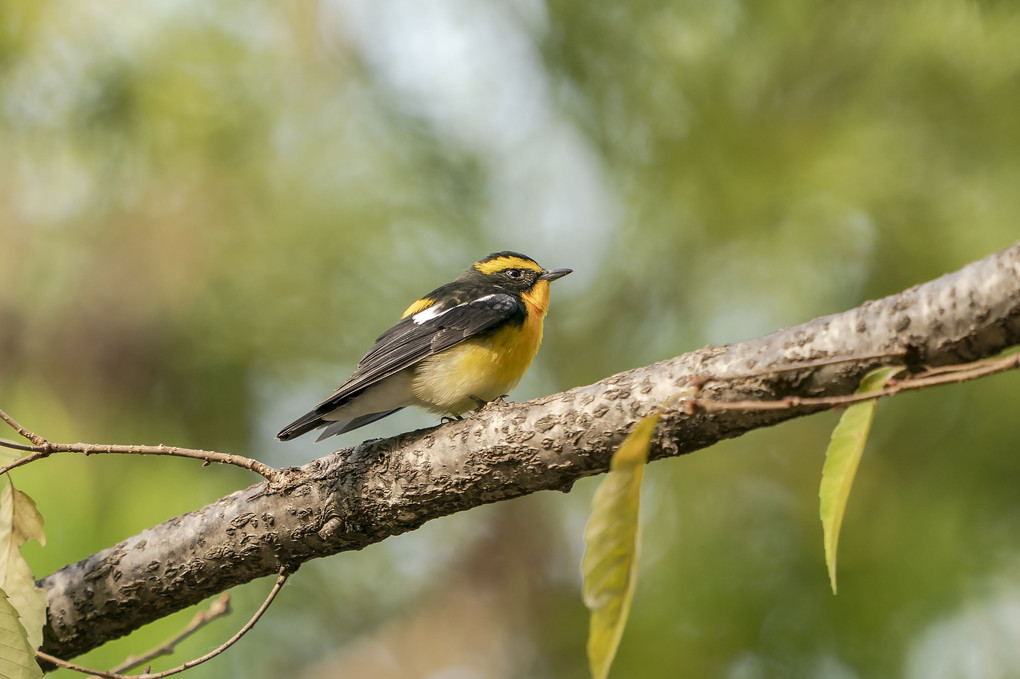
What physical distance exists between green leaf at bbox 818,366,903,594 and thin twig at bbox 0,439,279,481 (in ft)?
5.49

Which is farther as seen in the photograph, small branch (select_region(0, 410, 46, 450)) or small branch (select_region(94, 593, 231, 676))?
small branch (select_region(94, 593, 231, 676))

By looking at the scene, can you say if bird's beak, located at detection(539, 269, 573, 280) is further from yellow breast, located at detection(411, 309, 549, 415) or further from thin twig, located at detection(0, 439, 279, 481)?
thin twig, located at detection(0, 439, 279, 481)

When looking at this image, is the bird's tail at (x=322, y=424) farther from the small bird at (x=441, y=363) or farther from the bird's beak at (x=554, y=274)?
the bird's beak at (x=554, y=274)

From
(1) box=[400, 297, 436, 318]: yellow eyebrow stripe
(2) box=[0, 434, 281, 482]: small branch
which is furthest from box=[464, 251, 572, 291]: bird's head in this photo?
(2) box=[0, 434, 281, 482]: small branch

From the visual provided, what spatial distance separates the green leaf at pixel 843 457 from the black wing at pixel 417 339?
2272 mm

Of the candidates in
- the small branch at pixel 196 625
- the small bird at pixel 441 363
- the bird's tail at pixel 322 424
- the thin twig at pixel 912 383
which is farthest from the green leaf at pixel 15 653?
the thin twig at pixel 912 383

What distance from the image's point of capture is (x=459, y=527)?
5766mm

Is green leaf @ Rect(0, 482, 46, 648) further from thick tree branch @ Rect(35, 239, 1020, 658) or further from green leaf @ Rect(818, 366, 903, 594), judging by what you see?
green leaf @ Rect(818, 366, 903, 594)

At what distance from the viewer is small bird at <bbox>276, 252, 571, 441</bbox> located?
3703 mm

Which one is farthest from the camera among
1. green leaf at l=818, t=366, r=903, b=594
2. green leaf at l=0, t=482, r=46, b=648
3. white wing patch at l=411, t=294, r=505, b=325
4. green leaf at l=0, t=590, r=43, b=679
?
white wing patch at l=411, t=294, r=505, b=325

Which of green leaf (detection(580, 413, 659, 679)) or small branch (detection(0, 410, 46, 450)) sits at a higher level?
small branch (detection(0, 410, 46, 450))

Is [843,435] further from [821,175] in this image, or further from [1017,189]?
[821,175]

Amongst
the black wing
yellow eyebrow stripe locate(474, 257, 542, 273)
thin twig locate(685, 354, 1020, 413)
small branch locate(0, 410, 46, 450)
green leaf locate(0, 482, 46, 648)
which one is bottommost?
thin twig locate(685, 354, 1020, 413)

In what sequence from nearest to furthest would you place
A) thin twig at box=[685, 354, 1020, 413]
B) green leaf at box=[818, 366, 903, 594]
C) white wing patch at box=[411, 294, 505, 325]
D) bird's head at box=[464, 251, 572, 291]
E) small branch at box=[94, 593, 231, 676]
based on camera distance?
thin twig at box=[685, 354, 1020, 413] → green leaf at box=[818, 366, 903, 594] → small branch at box=[94, 593, 231, 676] → white wing patch at box=[411, 294, 505, 325] → bird's head at box=[464, 251, 572, 291]
